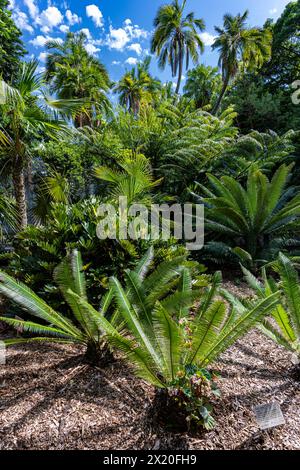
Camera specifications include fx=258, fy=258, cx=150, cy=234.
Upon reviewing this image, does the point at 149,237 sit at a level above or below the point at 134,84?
below

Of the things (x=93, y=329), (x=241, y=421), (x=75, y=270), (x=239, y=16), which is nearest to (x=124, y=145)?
(x=75, y=270)

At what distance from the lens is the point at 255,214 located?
4.18m

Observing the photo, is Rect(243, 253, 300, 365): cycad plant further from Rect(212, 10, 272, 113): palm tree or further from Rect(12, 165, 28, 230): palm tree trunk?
Rect(212, 10, 272, 113): palm tree

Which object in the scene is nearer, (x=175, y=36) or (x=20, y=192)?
(x=20, y=192)

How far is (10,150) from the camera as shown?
3.92 metres

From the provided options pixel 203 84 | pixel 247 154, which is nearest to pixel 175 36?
pixel 203 84

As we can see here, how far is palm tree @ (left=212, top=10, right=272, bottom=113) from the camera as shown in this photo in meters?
11.8

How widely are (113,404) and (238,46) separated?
15839 millimetres

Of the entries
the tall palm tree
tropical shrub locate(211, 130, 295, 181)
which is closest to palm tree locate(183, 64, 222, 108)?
the tall palm tree

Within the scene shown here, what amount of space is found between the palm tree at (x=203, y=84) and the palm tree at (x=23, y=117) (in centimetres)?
1449

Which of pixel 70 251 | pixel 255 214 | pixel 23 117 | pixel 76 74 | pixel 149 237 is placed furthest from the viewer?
pixel 76 74

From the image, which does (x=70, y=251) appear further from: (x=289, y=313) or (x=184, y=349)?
(x=289, y=313)

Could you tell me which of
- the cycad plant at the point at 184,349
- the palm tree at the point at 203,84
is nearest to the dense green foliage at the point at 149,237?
the cycad plant at the point at 184,349
